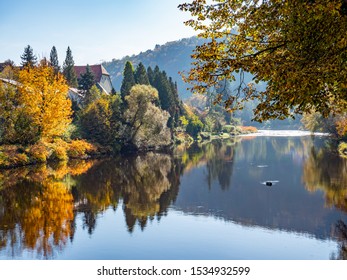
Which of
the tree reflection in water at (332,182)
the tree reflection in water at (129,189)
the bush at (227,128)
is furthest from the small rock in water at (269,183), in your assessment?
the bush at (227,128)

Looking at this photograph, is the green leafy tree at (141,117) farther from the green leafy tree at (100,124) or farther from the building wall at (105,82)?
the building wall at (105,82)

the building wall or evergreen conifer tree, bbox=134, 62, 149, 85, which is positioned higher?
the building wall

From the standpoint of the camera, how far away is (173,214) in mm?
22281

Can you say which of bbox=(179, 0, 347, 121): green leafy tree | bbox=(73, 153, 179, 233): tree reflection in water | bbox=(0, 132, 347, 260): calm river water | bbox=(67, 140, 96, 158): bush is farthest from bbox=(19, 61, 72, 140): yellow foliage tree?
bbox=(179, 0, 347, 121): green leafy tree

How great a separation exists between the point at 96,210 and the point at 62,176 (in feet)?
42.1

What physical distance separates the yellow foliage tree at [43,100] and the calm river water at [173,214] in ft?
25.2

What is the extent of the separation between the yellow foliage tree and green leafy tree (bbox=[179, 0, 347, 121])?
3460 cm

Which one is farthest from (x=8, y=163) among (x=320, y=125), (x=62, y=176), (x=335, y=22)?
(x=320, y=125)

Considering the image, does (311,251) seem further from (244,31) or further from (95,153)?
(95,153)

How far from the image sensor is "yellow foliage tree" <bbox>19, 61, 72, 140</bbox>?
4334 centimetres

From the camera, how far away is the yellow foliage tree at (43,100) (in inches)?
1706

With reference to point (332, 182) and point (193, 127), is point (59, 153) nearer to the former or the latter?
point (332, 182)

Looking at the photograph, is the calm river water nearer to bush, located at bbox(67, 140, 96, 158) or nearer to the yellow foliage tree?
the yellow foliage tree
